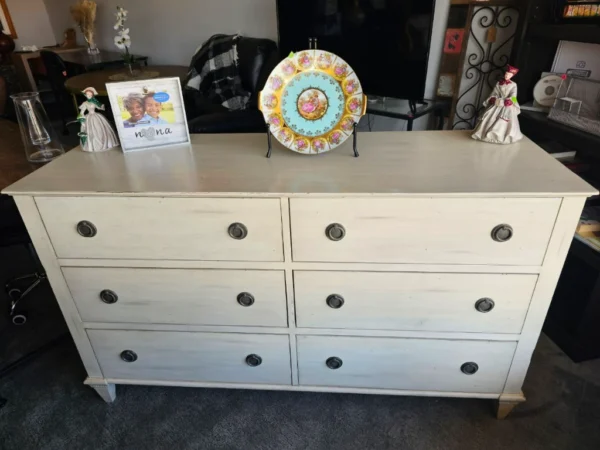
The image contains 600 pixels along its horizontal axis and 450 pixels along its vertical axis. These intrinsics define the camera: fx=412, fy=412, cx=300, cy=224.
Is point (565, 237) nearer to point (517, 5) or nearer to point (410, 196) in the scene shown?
point (410, 196)

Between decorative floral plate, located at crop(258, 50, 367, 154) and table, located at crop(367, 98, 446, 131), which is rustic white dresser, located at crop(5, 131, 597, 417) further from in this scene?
table, located at crop(367, 98, 446, 131)

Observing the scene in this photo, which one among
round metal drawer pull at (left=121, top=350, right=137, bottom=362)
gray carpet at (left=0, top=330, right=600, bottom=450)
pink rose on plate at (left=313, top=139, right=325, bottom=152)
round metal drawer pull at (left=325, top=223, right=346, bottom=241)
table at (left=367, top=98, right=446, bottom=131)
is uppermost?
pink rose on plate at (left=313, top=139, right=325, bottom=152)

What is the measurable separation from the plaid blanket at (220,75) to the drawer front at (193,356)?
1.62 m

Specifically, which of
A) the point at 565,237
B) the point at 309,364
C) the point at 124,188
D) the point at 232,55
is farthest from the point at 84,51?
the point at 565,237

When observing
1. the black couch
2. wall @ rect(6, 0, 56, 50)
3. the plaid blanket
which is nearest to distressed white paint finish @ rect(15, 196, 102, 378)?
the black couch

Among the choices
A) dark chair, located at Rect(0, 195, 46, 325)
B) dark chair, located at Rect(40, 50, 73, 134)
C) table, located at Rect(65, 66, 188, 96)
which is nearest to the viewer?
dark chair, located at Rect(0, 195, 46, 325)

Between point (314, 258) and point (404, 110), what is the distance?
4.84ft

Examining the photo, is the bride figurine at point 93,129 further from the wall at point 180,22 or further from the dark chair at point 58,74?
the dark chair at point 58,74

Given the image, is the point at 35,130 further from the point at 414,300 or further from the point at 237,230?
the point at 414,300

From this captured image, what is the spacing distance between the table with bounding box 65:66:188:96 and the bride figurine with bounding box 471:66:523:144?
236cm

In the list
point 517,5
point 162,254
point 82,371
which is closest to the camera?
point 162,254

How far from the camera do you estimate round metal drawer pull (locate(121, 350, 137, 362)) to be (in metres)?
1.40

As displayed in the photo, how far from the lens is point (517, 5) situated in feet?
6.37

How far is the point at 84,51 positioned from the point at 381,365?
4.64 metres
